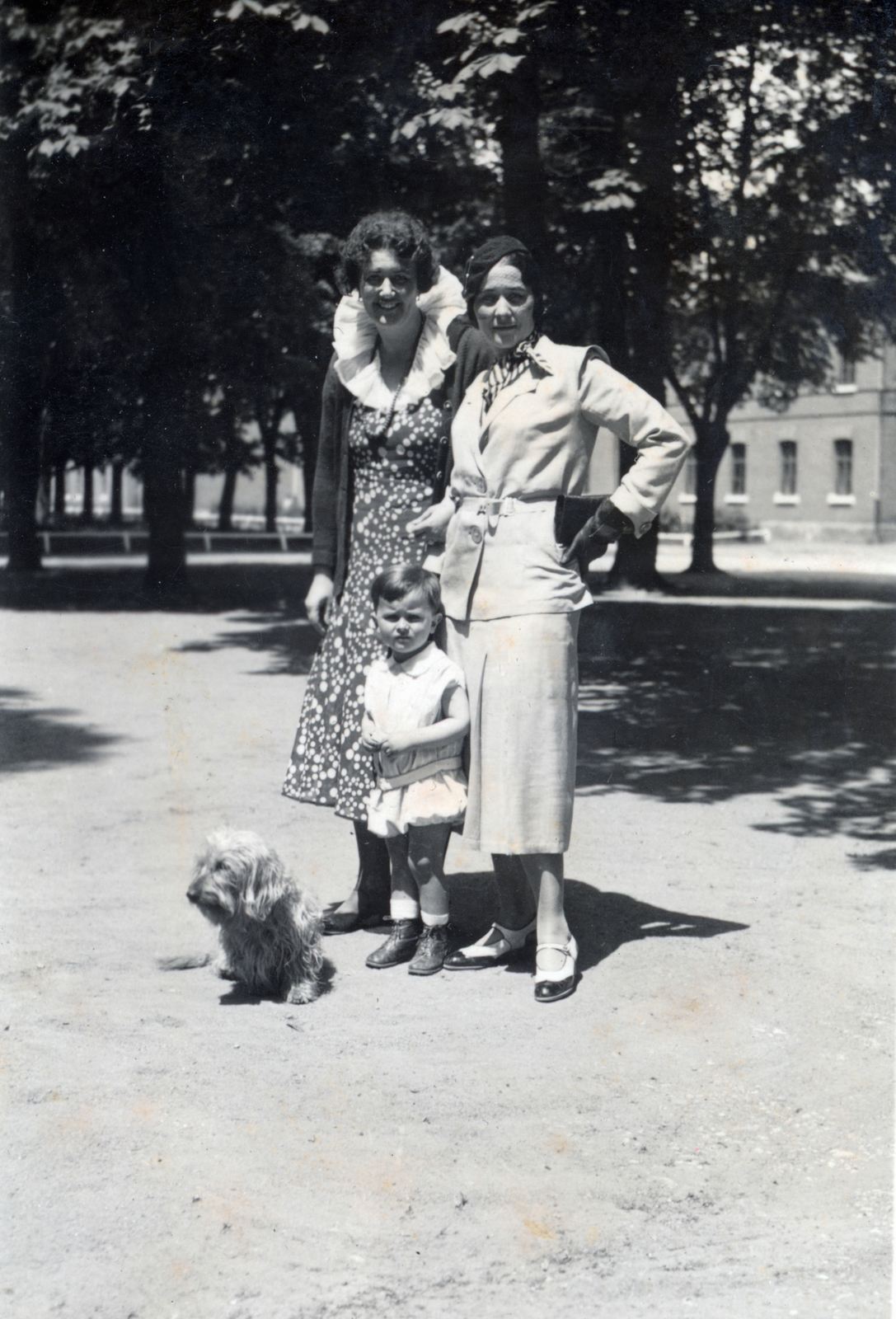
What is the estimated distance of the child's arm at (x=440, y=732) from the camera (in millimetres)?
4242

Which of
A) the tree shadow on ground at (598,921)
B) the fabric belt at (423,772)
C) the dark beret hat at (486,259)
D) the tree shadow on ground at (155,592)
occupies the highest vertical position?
the dark beret hat at (486,259)

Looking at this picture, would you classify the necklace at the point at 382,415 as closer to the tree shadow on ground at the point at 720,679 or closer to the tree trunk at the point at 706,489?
the tree shadow on ground at the point at 720,679

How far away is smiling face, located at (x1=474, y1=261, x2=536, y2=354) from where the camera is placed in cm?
418

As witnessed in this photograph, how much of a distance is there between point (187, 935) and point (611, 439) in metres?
43.4

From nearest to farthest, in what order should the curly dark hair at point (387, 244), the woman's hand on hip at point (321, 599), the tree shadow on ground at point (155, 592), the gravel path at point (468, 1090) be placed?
the gravel path at point (468, 1090) → the curly dark hair at point (387, 244) → the woman's hand on hip at point (321, 599) → the tree shadow on ground at point (155, 592)

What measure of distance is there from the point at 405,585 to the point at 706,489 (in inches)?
894

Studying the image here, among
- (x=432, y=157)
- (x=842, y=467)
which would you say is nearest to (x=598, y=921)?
(x=432, y=157)

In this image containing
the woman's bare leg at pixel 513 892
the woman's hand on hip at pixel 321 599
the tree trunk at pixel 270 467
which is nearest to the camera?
the woman's bare leg at pixel 513 892

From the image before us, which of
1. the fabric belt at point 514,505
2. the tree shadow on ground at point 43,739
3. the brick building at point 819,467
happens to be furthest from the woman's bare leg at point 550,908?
the brick building at point 819,467

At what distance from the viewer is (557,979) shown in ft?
14.0

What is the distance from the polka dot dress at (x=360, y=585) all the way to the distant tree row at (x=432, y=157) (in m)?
5.22

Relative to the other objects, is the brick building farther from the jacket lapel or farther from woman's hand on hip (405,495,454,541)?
the jacket lapel

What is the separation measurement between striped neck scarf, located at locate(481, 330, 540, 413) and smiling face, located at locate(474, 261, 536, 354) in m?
0.02

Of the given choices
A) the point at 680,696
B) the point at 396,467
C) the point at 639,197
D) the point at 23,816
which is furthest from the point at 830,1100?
the point at 639,197
